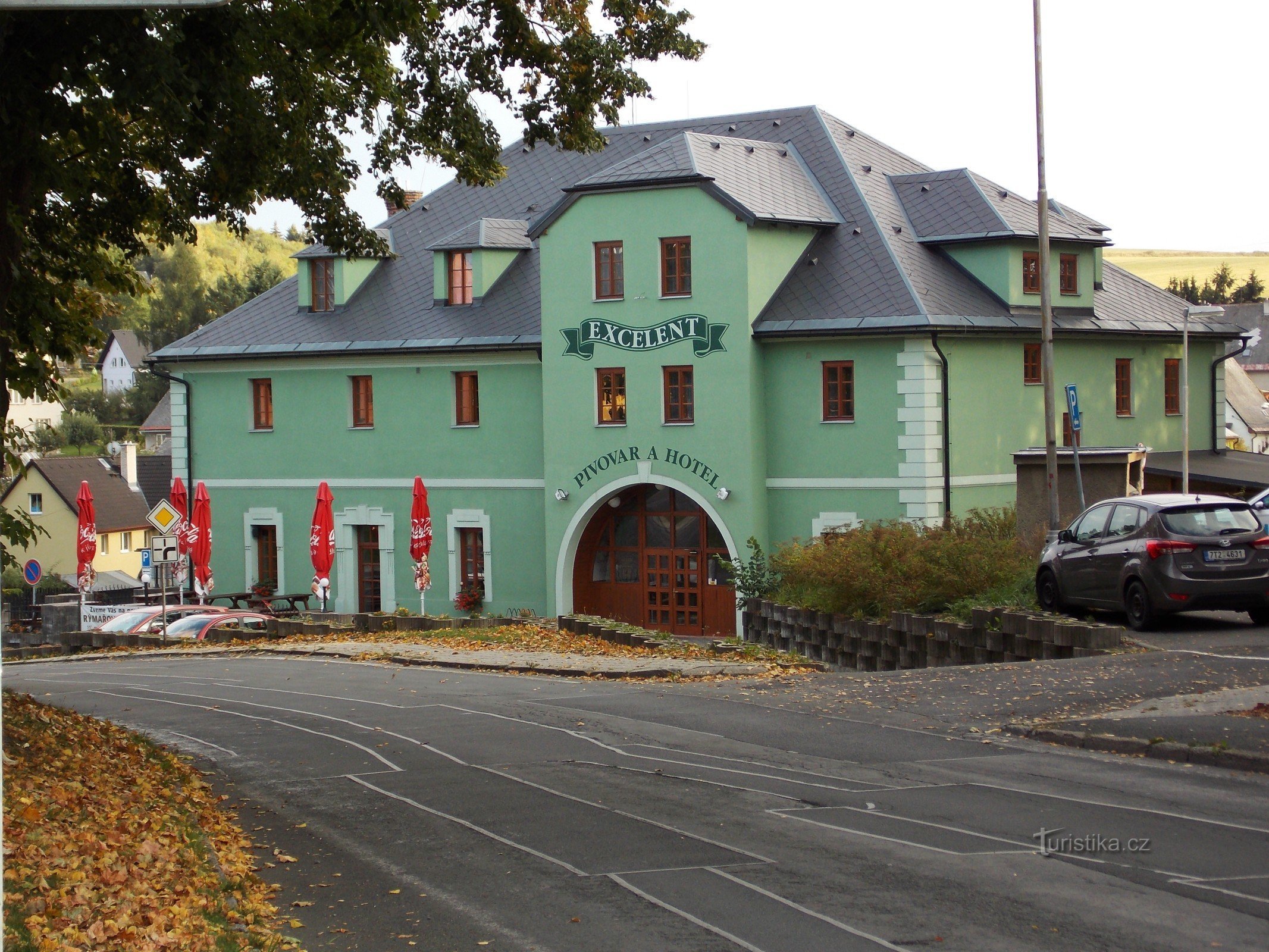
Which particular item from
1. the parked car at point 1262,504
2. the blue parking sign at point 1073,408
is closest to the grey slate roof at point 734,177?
the blue parking sign at point 1073,408

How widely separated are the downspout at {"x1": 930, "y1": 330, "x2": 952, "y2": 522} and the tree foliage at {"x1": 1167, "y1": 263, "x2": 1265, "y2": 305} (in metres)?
72.7

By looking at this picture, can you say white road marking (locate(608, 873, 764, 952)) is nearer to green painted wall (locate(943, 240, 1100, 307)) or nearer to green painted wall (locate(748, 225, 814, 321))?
green painted wall (locate(748, 225, 814, 321))

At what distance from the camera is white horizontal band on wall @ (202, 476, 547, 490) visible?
39.8m

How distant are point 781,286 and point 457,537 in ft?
36.3

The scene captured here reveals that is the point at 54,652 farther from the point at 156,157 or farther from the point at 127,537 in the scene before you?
the point at 127,537

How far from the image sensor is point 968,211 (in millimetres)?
37500

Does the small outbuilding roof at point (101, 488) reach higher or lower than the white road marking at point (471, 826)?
higher

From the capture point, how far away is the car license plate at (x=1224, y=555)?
61.3ft

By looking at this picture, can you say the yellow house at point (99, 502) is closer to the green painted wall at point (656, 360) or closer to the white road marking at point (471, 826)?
the green painted wall at point (656, 360)

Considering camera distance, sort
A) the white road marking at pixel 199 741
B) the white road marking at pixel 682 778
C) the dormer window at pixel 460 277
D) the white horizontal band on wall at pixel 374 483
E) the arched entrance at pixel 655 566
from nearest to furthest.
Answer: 1. the white road marking at pixel 682 778
2. the white road marking at pixel 199 741
3. the arched entrance at pixel 655 566
4. the white horizontal band on wall at pixel 374 483
5. the dormer window at pixel 460 277

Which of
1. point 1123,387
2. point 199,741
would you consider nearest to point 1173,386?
point 1123,387

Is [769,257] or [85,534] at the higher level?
[769,257]

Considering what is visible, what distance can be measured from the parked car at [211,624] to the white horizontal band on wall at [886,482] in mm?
12206

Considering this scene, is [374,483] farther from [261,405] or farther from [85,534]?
[85,534]
